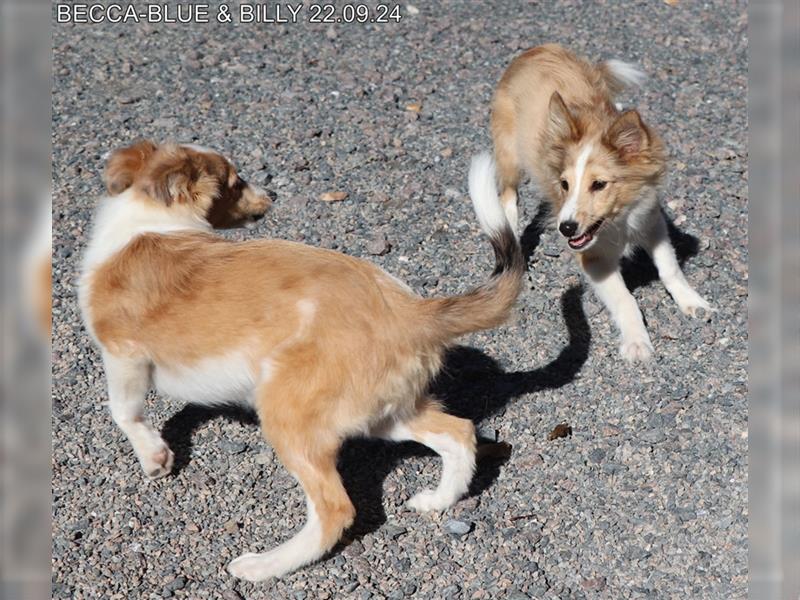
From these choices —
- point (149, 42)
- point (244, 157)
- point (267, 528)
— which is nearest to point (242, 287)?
point (267, 528)

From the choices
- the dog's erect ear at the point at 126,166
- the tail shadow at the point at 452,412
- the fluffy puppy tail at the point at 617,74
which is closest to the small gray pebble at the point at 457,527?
the tail shadow at the point at 452,412

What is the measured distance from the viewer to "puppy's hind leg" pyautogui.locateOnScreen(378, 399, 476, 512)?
395cm

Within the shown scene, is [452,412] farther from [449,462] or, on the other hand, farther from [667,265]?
[667,265]

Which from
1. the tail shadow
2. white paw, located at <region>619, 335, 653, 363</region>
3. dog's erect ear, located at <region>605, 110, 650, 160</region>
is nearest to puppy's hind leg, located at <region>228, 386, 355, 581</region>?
the tail shadow

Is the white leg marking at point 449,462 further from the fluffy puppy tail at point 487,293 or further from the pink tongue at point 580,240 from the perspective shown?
the pink tongue at point 580,240

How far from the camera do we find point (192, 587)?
12.0 ft

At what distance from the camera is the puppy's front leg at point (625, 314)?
4.89 m

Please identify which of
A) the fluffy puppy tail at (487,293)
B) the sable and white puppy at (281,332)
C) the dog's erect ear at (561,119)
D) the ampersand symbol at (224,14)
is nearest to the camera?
the sable and white puppy at (281,332)

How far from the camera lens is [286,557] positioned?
3682mm

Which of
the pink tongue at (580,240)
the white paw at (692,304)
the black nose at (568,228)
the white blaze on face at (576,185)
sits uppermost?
the white blaze on face at (576,185)

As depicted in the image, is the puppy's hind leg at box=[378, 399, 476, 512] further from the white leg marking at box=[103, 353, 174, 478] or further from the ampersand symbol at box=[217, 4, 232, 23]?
the ampersand symbol at box=[217, 4, 232, 23]

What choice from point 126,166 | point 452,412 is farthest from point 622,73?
point 126,166

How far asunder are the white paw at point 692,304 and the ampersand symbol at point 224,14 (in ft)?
14.7
